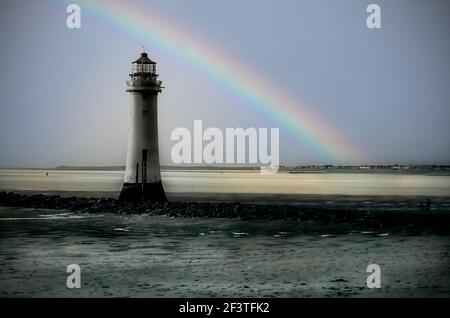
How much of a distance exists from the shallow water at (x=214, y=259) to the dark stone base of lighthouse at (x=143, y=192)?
2128mm

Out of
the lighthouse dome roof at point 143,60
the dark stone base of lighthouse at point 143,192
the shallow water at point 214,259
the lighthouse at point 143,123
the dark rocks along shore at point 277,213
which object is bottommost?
the shallow water at point 214,259

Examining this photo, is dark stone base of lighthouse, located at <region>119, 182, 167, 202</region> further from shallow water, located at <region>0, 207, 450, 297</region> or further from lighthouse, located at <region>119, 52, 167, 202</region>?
shallow water, located at <region>0, 207, 450, 297</region>

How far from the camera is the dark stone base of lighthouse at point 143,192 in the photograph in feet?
116

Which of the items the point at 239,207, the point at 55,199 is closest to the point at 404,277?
the point at 239,207

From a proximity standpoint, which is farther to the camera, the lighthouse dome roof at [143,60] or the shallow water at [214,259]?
the lighthouse dome roof at [143,60]

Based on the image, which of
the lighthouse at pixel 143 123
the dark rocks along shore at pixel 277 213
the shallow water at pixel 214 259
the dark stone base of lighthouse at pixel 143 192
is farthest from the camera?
the dark stone base of lighthouse at pixel 143 192

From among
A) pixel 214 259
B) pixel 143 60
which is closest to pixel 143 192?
pixel 143 60

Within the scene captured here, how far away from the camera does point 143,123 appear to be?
3347 centimetres

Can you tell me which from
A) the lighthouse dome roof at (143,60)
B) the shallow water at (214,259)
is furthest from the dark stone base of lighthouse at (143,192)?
the lighthouse dome roof at (143,60)

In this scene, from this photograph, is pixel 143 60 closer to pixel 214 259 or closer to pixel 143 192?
pixel 143 192

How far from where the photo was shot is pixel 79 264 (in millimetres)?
21281

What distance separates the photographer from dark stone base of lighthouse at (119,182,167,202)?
35.4m

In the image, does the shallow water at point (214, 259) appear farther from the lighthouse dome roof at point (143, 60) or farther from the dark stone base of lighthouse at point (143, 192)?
the lighthouse dome roof at point (143, 60)
